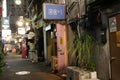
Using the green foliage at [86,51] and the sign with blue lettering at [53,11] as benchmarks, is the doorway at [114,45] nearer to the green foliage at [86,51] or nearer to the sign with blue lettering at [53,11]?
the green foliage at [86,51]

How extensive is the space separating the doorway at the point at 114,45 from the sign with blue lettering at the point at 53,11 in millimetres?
4547

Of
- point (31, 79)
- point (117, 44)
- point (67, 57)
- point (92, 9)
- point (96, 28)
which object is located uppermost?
point (92, 9)

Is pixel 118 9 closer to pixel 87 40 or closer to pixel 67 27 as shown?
pixel 87 40

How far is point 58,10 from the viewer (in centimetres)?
1298

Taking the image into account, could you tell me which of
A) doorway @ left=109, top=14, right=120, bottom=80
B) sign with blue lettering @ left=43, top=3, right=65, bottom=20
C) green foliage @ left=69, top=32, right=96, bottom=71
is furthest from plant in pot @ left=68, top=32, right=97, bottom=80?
sign with blue lettering @ left=43, top=3, right=65, bottom=20

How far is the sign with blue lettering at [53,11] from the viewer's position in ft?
40.5

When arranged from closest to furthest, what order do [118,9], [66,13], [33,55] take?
[118,9]
[66,13]
[33,55]

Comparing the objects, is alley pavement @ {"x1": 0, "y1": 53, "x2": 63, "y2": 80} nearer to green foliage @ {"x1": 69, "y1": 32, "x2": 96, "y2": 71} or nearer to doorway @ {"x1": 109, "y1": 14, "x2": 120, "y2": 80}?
green foliage @ {"x1": 69, "y1": 32, "x2": 96, "y2": 71}

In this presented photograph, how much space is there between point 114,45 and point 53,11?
16.8 ft

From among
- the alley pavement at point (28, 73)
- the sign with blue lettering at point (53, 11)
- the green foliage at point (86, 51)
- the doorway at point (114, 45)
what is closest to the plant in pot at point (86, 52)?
the green foliage at point (86, 51)

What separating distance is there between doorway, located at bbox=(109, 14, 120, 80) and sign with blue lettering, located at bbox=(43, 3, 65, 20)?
4.55m

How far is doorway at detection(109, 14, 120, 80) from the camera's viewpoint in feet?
27.2

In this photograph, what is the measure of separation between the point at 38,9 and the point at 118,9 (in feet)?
60.7

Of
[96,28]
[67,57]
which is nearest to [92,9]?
[96,28]
